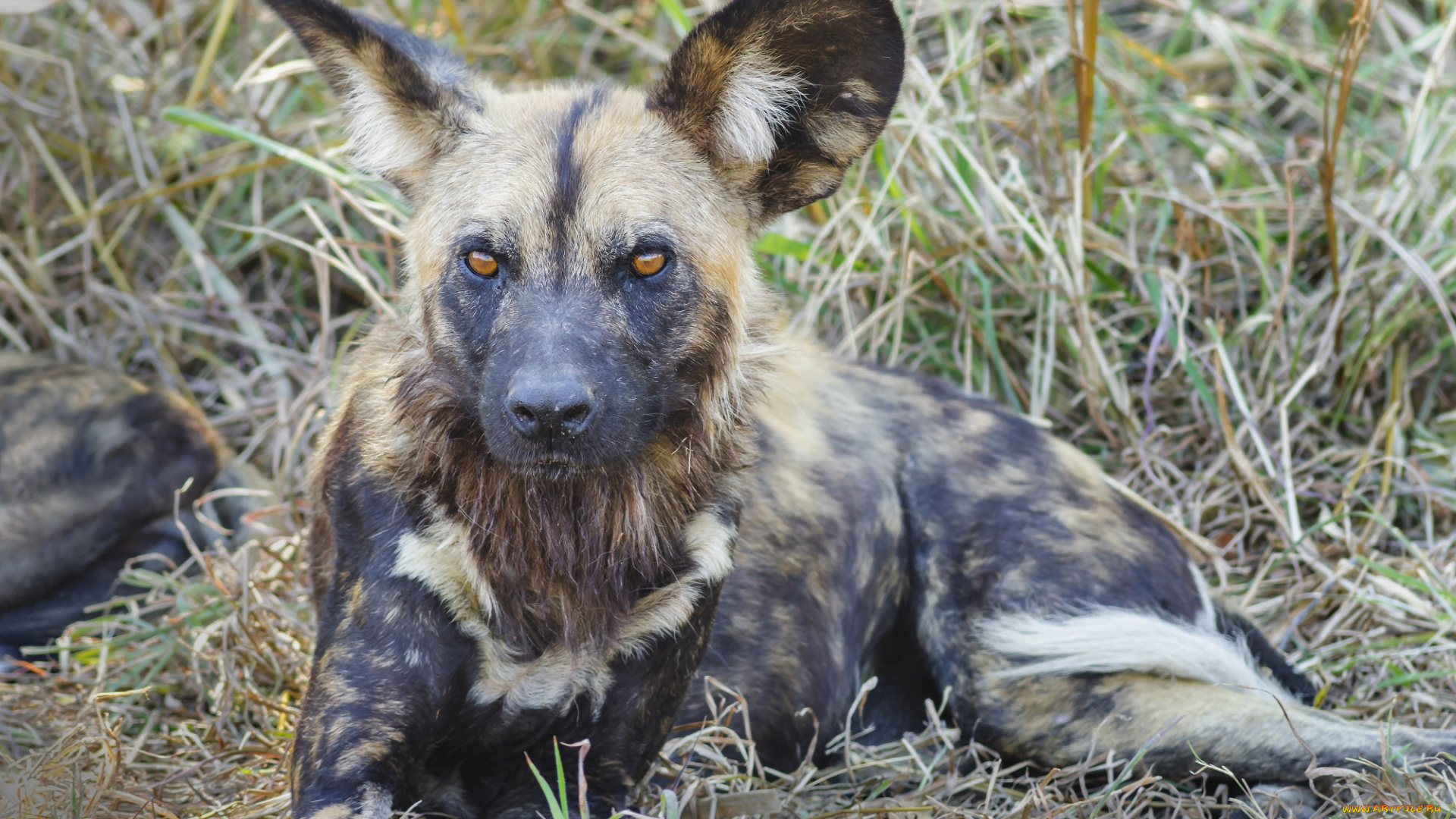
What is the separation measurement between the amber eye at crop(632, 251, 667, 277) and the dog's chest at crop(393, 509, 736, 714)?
0.51 meters

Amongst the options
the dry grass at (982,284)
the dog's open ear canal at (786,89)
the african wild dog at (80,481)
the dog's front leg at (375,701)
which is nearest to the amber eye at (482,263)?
the dog's open ear canal at (786,89)

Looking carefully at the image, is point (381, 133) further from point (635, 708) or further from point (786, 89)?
point (635, 708)

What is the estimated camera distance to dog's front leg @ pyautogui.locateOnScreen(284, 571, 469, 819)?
2.37 metres

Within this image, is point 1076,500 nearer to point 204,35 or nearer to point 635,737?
point 635,737

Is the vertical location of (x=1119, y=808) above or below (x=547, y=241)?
below

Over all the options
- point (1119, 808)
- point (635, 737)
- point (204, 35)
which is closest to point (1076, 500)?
point (1119, 808)

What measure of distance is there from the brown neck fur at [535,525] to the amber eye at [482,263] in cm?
20

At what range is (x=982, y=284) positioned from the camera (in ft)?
13.9

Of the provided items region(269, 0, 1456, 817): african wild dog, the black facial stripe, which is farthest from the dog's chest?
the black facial stripe

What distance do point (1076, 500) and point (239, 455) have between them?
2.74 metres

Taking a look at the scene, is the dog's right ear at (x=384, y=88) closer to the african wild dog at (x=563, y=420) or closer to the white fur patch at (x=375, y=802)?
the african wild dog at (x=563, y=420)

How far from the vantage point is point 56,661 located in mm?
3574

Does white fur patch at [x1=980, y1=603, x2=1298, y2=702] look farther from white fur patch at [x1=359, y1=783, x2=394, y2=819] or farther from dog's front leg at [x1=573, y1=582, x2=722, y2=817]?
white fur patch at [x1=359, y1=783, x2=394, y2=819]

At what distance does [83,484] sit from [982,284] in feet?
9.30
